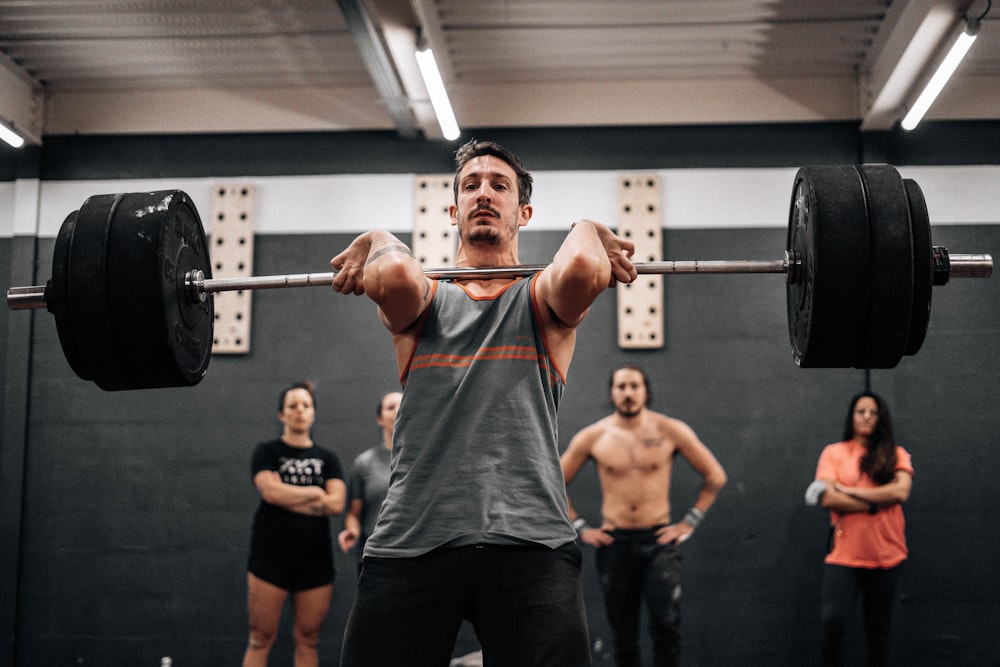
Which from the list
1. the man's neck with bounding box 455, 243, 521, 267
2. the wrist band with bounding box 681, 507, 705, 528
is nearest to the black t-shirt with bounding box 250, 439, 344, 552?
the wrist band with bounding box 681, 507, 705, 528

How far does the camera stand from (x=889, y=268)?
1.83 meters

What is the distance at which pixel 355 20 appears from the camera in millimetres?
3598

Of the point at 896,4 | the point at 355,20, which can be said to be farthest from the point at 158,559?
the point at 896,4

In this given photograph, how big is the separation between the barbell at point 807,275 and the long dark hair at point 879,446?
2051mm

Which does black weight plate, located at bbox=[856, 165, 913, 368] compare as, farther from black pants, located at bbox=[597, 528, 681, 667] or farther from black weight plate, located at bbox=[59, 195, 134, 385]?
black pants, located at bbox=[597, 528, 681, 667]

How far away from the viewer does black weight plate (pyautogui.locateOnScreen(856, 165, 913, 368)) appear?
1835mm

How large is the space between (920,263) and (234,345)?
11.7 feet

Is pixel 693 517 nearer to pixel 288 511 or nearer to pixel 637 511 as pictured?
pixel 637 511

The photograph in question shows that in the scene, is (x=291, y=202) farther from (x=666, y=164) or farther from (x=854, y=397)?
(x=854, y=397)

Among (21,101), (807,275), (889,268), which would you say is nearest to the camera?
(889,268)

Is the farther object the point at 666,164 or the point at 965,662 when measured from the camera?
the point at 666,164

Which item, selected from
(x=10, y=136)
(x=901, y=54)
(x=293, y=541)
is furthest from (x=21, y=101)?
(x=901, y=54)

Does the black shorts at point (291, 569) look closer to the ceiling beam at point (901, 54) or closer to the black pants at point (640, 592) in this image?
the black pants at point (640, 592)

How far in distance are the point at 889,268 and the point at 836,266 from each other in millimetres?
106
